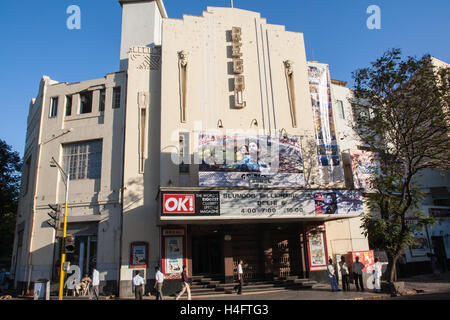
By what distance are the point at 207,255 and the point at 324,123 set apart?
12672 millimetres

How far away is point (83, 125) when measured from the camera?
23047 millimetres

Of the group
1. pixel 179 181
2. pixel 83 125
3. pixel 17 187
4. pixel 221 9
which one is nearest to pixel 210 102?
pixel 179 181

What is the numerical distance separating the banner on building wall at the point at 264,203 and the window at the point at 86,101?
1108 centimetres

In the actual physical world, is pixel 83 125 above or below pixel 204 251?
above

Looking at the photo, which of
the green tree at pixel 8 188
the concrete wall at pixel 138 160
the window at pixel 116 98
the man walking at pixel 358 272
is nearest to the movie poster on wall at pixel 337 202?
the man walking at pixel 358 272

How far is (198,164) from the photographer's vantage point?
1938 cm

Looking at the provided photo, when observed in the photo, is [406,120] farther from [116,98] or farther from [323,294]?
[116,98]

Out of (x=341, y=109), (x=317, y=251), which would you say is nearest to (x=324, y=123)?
(x=341, y=109)

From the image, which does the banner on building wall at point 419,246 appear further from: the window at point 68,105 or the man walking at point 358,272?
the window at point 68,105

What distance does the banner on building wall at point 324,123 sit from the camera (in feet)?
76.2

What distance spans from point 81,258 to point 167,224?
240 inches
